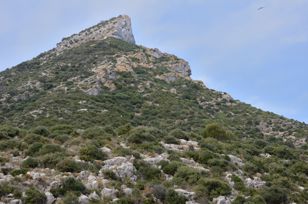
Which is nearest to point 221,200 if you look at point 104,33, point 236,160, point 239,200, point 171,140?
point 239,200

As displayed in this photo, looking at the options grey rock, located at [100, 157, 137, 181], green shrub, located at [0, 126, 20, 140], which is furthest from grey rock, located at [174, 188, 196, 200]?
green shrub, located at [0, 126, 20, 140]

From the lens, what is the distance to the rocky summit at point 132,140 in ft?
89.7

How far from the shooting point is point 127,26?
4532 inches

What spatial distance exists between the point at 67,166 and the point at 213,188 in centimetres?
768

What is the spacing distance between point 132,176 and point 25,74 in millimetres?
53998

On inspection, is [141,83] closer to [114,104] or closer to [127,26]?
[114,104]

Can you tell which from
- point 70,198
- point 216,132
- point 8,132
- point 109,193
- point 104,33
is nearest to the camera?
point 70,198

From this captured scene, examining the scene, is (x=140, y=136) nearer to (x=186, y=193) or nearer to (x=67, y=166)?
(x=67, y=166)

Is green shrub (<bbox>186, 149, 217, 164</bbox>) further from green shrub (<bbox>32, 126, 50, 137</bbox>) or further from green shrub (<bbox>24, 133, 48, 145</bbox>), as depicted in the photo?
green shrub (<bbox>32, 126, 50, 137</bbox>)

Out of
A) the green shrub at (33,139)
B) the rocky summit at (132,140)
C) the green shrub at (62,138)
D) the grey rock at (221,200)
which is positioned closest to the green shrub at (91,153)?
the rocky summit at (132,140)

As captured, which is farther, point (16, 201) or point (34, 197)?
point (34, 197)

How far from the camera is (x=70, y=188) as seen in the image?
25.9 meters

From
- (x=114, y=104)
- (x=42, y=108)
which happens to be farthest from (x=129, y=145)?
(x=114, y=104)

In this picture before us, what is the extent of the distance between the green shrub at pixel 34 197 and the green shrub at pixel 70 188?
1014mm
